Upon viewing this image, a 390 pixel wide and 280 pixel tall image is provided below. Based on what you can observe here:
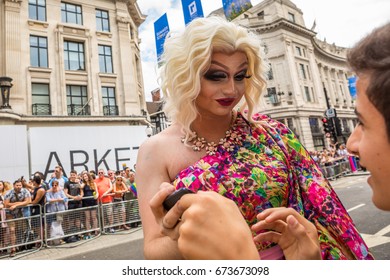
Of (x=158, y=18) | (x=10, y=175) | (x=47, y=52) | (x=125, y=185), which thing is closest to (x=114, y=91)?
(x=47, y=52)

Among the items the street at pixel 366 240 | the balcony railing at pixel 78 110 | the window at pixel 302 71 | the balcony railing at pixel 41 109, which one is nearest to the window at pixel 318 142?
the window at pixel 302 71

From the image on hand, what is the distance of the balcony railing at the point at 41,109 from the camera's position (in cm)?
1098

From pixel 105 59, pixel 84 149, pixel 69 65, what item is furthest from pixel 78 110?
pixel 84 149

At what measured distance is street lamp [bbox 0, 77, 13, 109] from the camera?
9.60 m

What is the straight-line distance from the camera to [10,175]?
7.17 meters

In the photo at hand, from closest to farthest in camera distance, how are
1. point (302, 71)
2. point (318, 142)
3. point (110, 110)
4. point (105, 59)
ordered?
point (110, 110) → point (105, 59) → point (302, 71) → point (318, 142)

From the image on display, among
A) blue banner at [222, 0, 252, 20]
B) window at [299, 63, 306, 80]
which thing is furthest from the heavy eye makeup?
window at [299, 63, 306, 80]

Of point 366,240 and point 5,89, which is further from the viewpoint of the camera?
point 5,89

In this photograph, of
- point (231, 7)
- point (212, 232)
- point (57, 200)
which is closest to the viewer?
point (212, 232)

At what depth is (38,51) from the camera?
11422 millimetres

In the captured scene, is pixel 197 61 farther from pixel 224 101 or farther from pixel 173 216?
pixel 173 216

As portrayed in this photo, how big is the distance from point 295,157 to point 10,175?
332 inches

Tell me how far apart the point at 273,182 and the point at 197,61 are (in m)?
0.50

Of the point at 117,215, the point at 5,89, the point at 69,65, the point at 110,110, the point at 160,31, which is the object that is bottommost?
the point at 117,215
